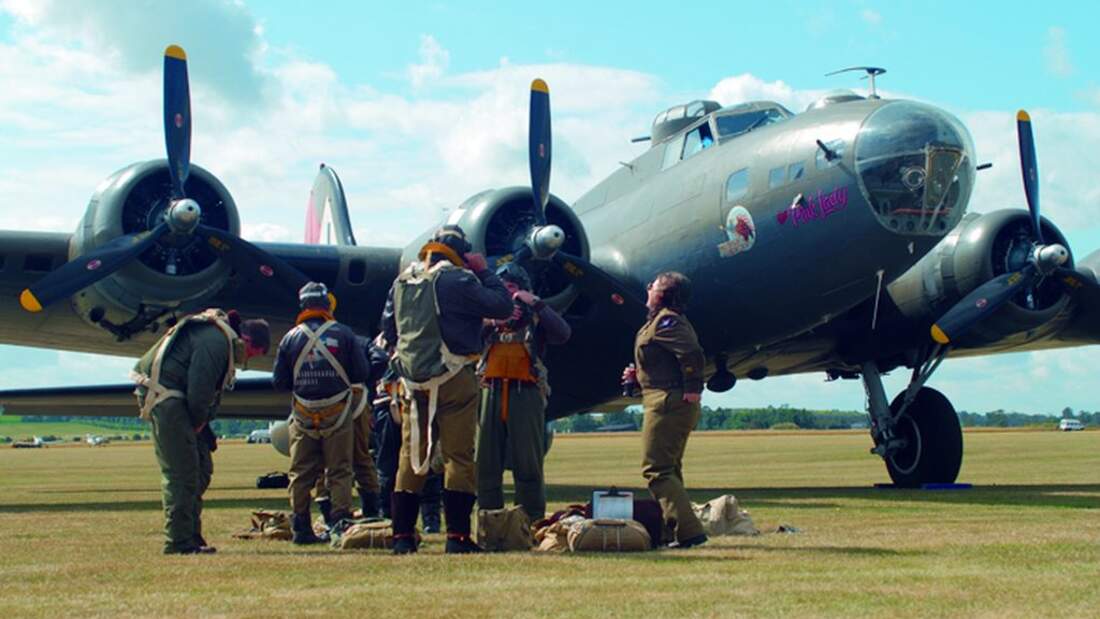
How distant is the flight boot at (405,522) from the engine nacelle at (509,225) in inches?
288

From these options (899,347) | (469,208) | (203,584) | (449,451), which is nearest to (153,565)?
(203,584)

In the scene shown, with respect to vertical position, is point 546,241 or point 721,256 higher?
point 546,241

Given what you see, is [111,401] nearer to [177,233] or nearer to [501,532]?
[177,233]

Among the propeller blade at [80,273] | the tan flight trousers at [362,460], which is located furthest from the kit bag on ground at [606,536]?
the propeller blade at [80,273]

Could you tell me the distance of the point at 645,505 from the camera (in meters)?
8.48

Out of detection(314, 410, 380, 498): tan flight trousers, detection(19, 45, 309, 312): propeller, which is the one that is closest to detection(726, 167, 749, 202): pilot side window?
detection(19, 45, 309, 312): propeller

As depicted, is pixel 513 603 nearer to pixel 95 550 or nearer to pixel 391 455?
pixel 95 550

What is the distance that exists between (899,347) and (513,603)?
13.4 metres

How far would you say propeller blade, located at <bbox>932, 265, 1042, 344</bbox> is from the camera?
15898mm

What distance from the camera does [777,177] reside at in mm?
14398

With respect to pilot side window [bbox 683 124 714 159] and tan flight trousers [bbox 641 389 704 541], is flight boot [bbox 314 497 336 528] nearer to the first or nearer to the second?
tan flight trousers [bbox 641 389 704 541]

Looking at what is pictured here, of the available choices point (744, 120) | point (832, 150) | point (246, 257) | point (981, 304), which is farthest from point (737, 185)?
point (246, 257)

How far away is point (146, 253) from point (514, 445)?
8.38 m

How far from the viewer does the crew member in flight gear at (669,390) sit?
8.44m
